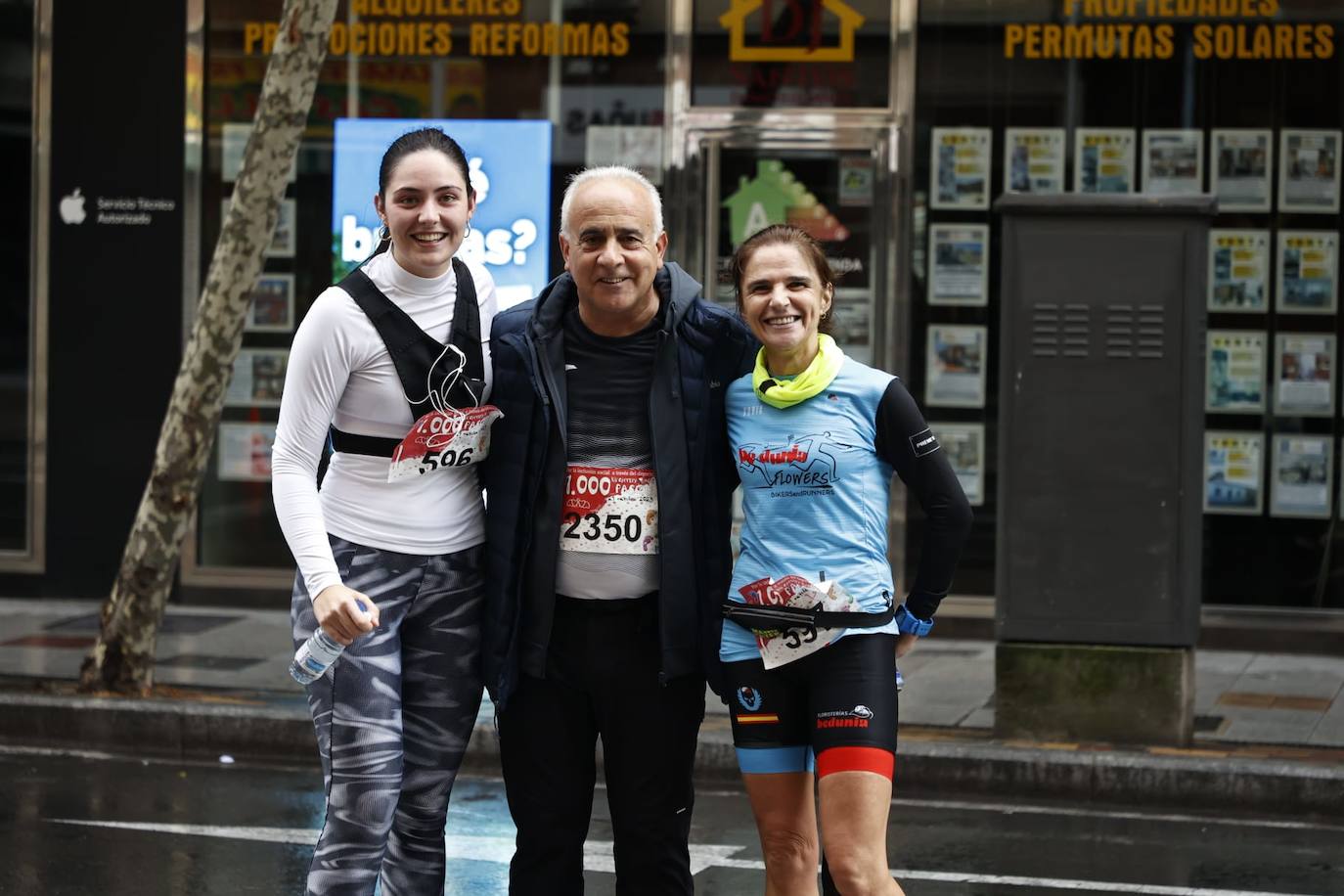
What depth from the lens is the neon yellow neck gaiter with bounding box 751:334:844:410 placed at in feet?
14.1

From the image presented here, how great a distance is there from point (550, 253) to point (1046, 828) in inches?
228

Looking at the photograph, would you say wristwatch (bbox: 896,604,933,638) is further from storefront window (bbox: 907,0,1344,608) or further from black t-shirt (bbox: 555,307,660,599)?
storefront window (bbox: 907,0,1344,608)

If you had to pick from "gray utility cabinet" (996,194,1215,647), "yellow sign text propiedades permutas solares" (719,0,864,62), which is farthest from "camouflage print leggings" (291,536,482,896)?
"yellow sign text propiedades permutas solares" (719,0,864,62)

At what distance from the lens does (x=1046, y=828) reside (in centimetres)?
722

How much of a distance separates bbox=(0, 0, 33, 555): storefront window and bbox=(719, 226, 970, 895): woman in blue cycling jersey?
8.94m

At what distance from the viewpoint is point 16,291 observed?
12406 millimetres

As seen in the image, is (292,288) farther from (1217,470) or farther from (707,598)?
(707,598)

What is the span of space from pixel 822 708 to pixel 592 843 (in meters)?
2.78

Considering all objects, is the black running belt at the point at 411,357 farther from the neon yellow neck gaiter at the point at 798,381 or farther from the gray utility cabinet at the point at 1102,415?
the gray utility cabinet at the point at 1102,415

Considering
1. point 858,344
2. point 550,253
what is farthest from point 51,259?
point 858,344

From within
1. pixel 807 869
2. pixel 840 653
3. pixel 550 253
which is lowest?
pixel 807 869

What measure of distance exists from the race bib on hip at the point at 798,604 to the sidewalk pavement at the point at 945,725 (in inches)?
150

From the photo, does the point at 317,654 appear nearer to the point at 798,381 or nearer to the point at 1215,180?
the point at 798,381

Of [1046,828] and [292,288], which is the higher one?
[292,288]
